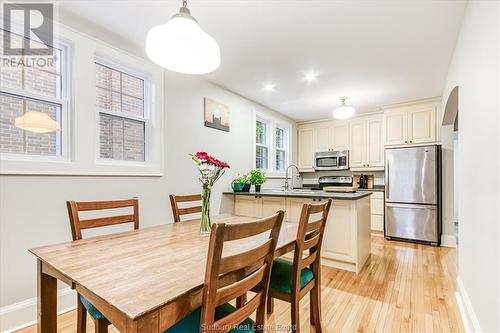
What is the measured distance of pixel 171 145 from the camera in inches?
119

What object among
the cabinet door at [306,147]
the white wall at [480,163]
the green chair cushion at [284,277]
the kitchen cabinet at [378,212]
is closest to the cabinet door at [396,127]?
the kitchen cabinet at [378,212]

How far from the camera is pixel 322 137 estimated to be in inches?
228

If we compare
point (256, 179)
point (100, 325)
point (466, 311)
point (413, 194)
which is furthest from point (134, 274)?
point (413, 194)

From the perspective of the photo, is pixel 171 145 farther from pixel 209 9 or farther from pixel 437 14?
pixel 437 14

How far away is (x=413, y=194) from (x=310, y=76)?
8.71 feet

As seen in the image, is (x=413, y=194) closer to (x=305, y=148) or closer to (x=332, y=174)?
(x=332, y=174)

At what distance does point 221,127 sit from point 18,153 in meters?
2.33

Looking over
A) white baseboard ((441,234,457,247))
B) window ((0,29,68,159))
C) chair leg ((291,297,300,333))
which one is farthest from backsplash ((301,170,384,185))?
window ((0,29,68,159))

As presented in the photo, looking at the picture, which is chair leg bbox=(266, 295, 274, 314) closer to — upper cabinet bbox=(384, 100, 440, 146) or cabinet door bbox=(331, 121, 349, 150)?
A: upper cabinet bbox=(384, 100, 440, 146)

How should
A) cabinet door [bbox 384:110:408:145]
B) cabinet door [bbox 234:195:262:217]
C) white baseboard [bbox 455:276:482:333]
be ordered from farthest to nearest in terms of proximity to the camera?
cabinet door [bbox 384:110:408:145]
cabinet door [bbox 234:195:262:217]
white baseboard [bbox 455:276:482:333]

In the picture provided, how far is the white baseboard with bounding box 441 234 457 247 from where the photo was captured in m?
4.04

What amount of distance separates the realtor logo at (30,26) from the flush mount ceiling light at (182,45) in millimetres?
1248

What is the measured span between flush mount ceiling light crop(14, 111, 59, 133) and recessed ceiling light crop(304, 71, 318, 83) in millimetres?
2794

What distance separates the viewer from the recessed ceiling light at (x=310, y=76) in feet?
10.8
